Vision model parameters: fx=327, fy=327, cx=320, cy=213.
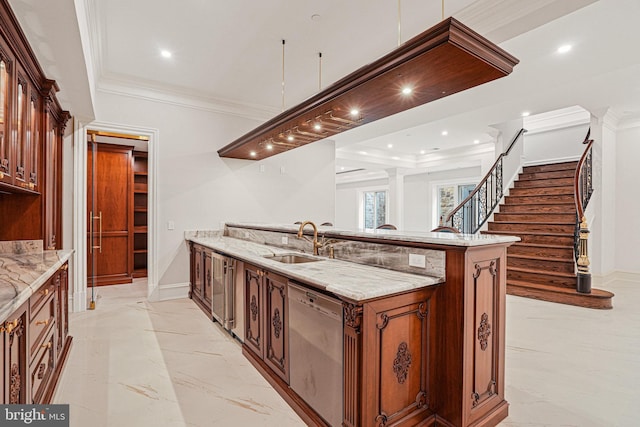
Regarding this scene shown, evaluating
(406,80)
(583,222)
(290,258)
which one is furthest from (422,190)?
(406,80)

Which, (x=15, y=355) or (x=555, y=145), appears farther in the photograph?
(x=555, y=145)

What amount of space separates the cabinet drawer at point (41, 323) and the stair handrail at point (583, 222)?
18.5ft

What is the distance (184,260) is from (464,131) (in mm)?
6054

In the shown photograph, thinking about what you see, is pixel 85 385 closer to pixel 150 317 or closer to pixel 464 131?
pixel 150 317

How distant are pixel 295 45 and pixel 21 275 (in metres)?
3.00

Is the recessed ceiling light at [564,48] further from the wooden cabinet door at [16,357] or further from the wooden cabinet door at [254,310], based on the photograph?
the wooden cabinet door at [16,357]

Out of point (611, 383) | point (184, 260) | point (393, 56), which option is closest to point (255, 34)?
point (393, 56)

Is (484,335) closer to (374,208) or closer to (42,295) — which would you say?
(42,295)

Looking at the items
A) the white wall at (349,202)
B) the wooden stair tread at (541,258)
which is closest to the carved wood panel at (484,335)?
the wooden stair tread at (541,258)

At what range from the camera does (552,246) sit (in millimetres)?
5234

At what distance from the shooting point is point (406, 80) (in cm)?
233

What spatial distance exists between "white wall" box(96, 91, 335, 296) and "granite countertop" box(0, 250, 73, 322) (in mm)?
1869

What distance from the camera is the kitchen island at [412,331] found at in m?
1.60

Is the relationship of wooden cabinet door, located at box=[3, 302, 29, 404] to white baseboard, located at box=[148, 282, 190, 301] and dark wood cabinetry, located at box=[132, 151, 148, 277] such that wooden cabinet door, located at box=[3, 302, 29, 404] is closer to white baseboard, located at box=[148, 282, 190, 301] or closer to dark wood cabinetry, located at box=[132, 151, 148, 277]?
white baseboard, located at box=[148, 282, 190, 301]
